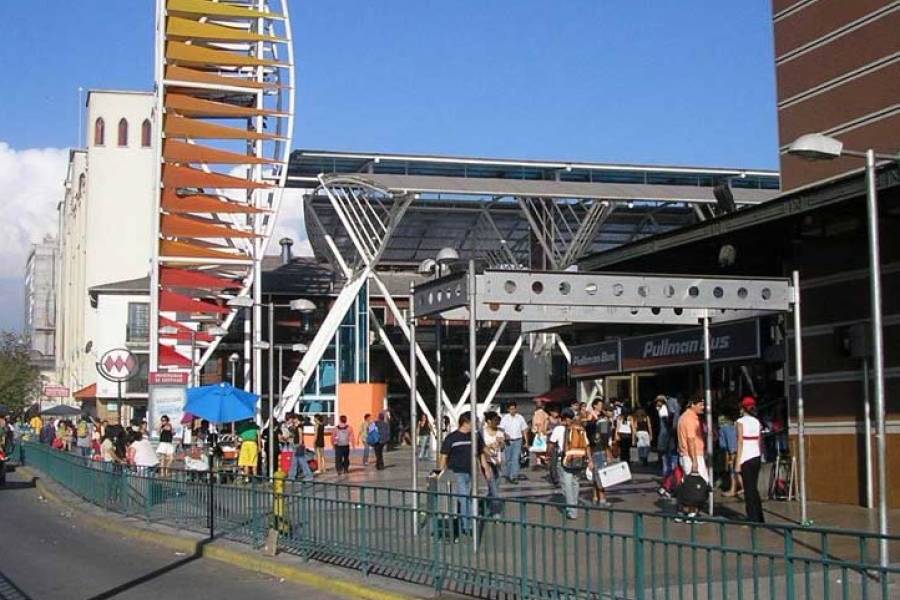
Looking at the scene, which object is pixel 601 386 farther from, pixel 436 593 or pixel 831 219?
pixel 436 593

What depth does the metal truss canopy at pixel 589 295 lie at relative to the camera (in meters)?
14.9

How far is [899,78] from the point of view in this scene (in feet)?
60.2

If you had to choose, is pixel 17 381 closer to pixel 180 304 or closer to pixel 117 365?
pixel 180 304

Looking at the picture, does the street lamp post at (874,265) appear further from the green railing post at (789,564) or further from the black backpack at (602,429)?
the black backpack at (602,429)

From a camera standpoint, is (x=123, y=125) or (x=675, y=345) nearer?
(x=675, y=345)

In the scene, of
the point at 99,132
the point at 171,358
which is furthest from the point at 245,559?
the point at 99,132

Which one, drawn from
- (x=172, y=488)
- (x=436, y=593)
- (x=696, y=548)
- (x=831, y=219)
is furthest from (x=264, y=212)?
(x=696, y=548)

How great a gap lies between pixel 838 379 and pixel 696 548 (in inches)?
450

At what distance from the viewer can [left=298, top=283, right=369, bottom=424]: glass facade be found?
5947 centimetres

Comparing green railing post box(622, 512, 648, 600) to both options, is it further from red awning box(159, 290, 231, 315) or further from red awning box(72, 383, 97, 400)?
red awning box(72, 383, 97, 400)

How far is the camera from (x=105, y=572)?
15.2 metres

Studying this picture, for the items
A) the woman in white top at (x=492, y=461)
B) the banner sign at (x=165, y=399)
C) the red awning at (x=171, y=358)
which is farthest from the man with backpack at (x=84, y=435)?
the woman in white top at (x=492, y=461)

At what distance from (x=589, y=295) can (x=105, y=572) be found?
700 cm

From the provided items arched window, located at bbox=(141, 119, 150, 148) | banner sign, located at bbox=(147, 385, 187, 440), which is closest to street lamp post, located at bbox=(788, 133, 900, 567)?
banner sign, located at bbox=(147, 385, 187, 440)
